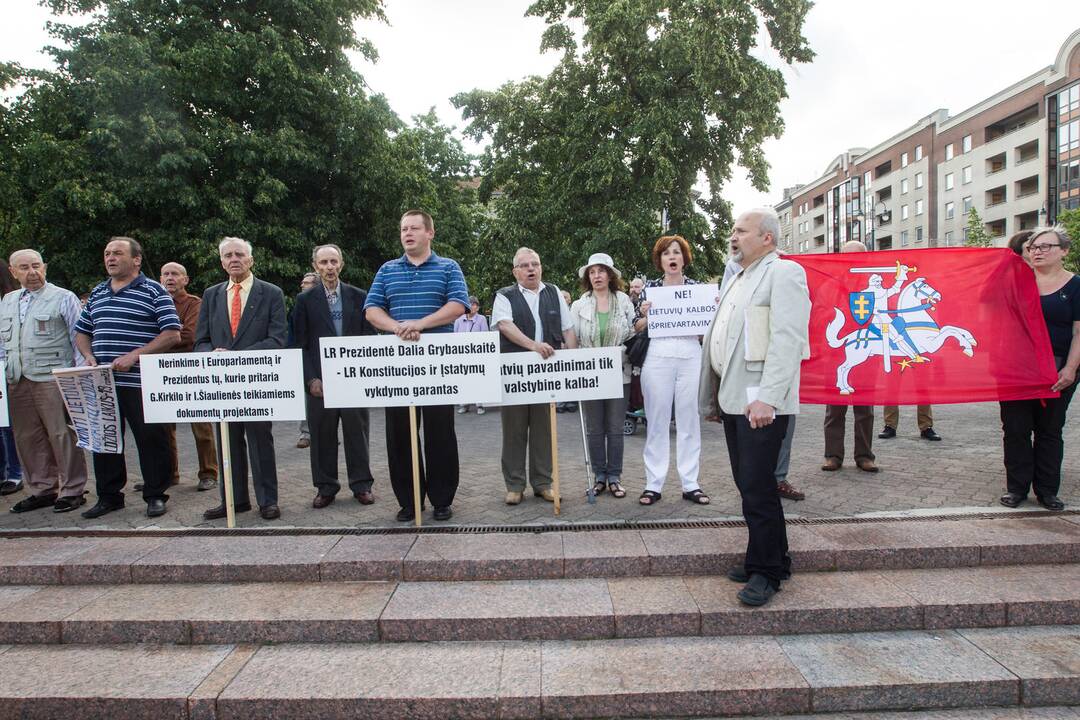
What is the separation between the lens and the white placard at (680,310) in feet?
16.8

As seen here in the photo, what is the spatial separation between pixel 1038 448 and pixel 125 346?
22.9 ft

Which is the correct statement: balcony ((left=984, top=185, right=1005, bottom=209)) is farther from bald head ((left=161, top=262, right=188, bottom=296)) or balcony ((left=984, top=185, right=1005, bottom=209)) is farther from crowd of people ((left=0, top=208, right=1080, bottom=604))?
bald head ((left=161, top=262, right=188, bottom=296))

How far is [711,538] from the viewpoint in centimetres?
414

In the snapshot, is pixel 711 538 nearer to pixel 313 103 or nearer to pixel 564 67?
pixel 313 103

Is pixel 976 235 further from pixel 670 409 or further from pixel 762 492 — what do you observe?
pixel 762 492

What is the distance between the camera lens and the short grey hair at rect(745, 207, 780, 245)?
3.54m

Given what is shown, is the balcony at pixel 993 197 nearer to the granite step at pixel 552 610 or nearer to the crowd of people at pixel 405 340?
the crowd of people at pixel 405 340

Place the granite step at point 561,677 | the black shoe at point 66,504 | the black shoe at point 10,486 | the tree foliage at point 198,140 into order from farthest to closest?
1. the tree foliage at point 198,140
2. the black shoe at point 10,486
3. the black shoe at point 66,504
4. the granite step at point 561,677

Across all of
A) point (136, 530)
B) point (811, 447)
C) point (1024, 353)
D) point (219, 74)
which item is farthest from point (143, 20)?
point (1024, 353)

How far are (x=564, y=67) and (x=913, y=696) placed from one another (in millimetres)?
20815

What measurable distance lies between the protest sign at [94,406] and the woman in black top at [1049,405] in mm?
6679

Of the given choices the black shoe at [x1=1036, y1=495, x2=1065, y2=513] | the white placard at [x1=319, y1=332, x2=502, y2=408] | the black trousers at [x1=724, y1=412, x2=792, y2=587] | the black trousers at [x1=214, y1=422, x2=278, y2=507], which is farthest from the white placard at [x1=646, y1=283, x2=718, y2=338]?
the black trousers at [x1=214, y1=422, x2=278, y2=507]

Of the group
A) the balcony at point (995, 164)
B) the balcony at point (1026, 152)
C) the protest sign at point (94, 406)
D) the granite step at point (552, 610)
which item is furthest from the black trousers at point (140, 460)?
the balcony at point (995, 164)

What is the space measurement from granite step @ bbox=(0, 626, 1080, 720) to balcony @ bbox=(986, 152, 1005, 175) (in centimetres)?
6203
